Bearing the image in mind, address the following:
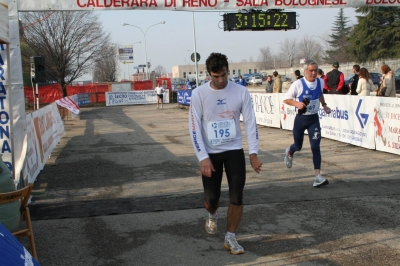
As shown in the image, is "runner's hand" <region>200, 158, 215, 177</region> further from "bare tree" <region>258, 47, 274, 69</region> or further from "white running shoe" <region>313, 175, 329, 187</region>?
"bare tree" <region>258, 47, 274, 69</region>

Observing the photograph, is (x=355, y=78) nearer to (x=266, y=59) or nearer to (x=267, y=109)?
(x=267, y=109)

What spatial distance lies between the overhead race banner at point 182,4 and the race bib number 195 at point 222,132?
5.10 metres

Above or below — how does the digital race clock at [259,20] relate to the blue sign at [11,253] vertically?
above

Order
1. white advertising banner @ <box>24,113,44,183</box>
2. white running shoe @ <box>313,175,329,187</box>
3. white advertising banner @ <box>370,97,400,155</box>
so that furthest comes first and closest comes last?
white advertising banner @ <box>370,97,400,155</box> < white advertising banner @ <box>24,113,44,183</box> < white running shoe @ <box>313,175,329,187</box>

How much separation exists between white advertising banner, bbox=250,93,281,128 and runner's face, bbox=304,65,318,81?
8953 millimetres

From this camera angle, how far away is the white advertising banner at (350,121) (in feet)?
36.2

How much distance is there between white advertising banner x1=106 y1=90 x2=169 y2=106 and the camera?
140 feet

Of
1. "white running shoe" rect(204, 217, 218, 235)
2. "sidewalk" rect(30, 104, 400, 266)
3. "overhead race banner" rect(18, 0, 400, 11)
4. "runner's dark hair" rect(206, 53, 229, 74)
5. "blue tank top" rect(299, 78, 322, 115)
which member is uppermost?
"overhead race banner" rect(18, 0, 400, 11)

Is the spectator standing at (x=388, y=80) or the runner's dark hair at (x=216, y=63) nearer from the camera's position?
the runner's dark hair at (x=216, y=63)

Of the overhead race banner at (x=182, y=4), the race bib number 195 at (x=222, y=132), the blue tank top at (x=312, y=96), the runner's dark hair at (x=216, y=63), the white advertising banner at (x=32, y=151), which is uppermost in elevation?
the overhead race banner at (x=182, y=4)

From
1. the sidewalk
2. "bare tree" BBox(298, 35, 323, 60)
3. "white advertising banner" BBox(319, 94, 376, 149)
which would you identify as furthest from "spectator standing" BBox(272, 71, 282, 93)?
"bare tree" BBox(298, 35, 323, 60)

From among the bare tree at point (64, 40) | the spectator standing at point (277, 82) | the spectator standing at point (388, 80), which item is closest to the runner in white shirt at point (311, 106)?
the spectator standing at point (388, 80)

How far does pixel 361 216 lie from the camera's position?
583 centimetres

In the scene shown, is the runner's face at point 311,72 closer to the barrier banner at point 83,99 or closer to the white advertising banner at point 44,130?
the white advertising banner at point 44,130
